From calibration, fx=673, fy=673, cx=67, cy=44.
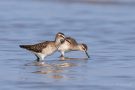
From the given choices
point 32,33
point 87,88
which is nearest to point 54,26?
point 32,33

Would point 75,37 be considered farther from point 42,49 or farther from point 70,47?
point 42,49

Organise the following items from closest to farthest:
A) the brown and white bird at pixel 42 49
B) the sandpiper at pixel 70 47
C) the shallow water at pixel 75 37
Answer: the shallow water at pixel 75 37 < the brown and white bird at pixel 42 49 < the sandpiper at pixel 70 47

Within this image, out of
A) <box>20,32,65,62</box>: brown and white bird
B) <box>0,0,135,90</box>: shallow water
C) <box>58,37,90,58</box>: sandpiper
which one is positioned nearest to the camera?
<box>0,0,135,90</box>: shallow water

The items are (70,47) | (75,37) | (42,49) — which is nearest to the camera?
(42,49)

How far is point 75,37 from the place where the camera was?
78.0ft

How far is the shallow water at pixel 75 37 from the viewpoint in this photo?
48.1ft

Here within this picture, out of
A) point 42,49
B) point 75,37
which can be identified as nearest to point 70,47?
point 42,49

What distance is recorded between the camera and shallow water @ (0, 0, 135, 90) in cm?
1466

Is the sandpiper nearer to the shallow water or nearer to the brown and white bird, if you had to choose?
the shallow water

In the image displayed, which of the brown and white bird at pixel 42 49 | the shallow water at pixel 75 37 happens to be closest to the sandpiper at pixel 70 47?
the shallow water at pixel 75 37

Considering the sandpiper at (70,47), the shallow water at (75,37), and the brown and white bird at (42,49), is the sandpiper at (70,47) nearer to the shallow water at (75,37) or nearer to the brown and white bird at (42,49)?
the shallow water at (75,37)

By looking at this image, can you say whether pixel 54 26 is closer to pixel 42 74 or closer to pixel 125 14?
pixel 125 14

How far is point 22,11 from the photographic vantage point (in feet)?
105

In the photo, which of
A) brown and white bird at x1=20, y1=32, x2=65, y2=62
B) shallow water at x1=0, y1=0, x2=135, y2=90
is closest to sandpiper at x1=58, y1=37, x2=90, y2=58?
shallow water at x1=0, y1=0, x2=135, y2=90
